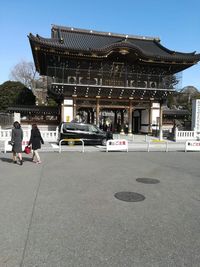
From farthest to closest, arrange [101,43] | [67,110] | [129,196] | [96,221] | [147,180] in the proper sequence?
1. [101,43]
2. [67,110]
3. [147,180]
4. [129,196]
5. [96,221]

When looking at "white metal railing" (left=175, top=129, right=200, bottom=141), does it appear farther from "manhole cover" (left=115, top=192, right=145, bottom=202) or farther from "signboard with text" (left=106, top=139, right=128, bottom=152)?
"manhole cover" (left=115, top=192, right=145, bottom=202)

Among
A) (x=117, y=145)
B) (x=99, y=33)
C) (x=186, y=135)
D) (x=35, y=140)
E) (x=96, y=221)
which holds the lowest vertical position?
(x=96, y=221)

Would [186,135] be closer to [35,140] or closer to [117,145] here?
[117,145]

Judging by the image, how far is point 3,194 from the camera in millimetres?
5969

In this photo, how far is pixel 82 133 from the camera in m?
17.3

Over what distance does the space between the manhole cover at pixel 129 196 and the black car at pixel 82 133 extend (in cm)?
1113

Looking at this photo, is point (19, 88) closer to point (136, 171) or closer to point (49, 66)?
point (49, 66)

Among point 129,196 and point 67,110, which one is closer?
point 129,196

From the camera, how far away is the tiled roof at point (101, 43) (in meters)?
21.9

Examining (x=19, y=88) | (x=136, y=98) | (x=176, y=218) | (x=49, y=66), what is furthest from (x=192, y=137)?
(x=19, y=88)

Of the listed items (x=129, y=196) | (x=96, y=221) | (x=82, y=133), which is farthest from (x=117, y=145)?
(x=96, y=221)

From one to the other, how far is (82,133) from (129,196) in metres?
11.6

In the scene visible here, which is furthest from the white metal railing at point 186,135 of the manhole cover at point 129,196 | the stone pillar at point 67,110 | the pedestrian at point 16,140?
the manhole cover at point 129,196

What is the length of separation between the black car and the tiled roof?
8.05m
